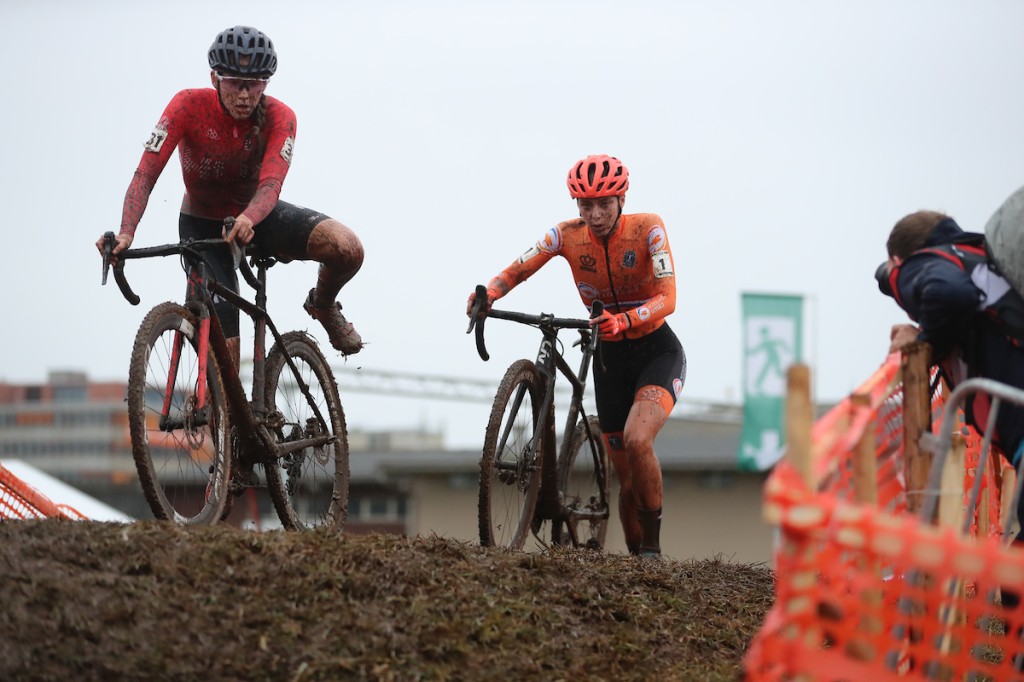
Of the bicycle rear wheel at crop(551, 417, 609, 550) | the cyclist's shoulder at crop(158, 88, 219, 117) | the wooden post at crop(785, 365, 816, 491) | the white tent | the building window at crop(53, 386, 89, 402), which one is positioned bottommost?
the building window at crop(53, 386, 89, 402)

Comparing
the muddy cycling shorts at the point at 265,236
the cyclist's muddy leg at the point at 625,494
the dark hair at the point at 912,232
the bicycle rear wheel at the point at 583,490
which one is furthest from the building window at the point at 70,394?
the dark hair at the point at 912,232

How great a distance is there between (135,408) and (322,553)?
4.28 feet

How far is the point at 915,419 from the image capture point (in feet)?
18.2

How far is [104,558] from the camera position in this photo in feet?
19.2

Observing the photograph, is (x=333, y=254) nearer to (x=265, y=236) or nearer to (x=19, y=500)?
(x=265, y=236)

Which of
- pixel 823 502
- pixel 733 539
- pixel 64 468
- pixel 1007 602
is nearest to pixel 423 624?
pixel 823 502

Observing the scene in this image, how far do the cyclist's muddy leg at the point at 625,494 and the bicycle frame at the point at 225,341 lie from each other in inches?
92.4

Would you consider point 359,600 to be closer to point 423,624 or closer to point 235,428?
point 423,624

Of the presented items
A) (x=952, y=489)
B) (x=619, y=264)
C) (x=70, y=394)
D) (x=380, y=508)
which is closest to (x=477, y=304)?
(x=619, y=264)

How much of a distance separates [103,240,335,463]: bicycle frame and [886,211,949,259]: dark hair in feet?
11.3

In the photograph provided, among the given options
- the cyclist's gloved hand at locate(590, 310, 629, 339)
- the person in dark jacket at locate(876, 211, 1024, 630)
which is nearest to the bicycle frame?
the cyclist's gloved hand at locate(590, 310, 629, 339)

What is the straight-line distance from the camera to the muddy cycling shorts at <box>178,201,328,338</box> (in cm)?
825

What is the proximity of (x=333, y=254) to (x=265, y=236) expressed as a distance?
0.43 m

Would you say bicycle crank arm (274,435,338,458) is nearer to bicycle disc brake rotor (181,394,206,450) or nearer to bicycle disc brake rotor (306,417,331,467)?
bicycle disc brake rotor (306,417,331,467)
